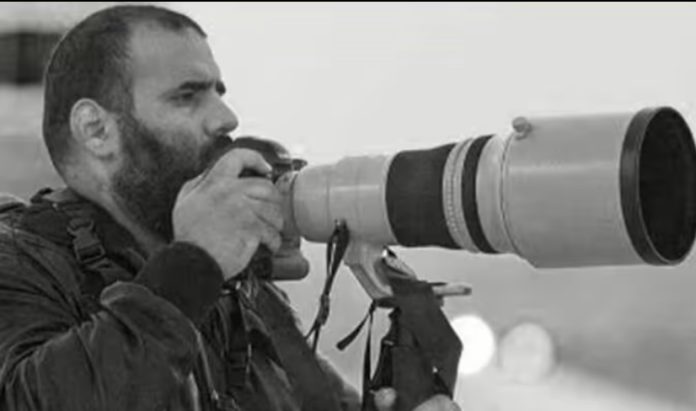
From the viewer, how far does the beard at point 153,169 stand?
1.32 meters

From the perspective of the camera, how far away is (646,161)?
3.84 feet

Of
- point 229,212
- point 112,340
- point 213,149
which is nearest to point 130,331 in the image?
point 112,340

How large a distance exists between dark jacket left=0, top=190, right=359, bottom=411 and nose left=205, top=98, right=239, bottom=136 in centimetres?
12

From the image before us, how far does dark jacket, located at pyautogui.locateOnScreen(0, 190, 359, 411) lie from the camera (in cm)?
111

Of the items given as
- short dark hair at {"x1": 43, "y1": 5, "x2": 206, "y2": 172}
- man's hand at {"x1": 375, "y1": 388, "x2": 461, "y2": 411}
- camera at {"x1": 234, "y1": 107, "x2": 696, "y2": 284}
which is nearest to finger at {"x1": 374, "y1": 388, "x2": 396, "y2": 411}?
man's hand at {"x1": 375, "y1": 388, "x2": 461, "y2": 411}

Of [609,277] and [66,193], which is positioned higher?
[66,193]

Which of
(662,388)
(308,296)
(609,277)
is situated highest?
(308,296)

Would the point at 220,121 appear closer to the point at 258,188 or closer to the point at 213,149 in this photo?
the point at 213,149

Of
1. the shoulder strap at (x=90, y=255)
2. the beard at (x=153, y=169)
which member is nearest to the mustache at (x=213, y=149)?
the beard at (x=153, y=169)

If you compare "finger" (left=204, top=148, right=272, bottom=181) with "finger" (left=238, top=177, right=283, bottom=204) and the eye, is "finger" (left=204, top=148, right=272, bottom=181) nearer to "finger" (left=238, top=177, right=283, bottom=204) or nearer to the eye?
"finger" (left=238, top=177, right=283, bottom=204)

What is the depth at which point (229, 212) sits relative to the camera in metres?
1.20

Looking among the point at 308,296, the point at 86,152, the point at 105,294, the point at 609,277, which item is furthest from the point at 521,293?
the point at 105,294

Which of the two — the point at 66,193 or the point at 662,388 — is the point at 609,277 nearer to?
the point at 662,388

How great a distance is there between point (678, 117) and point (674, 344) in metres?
1.37
